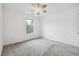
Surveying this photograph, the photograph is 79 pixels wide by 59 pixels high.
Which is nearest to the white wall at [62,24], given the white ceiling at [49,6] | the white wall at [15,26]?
the white ceiling at [49,6]

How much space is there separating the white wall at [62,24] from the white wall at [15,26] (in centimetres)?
18

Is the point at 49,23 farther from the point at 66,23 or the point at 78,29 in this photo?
the point at 78,29

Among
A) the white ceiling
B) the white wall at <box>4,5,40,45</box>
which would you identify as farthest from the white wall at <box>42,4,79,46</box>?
the white wall at <box>4,5,40,45</box>

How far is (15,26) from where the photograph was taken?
4.18ft

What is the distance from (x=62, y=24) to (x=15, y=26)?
687mm

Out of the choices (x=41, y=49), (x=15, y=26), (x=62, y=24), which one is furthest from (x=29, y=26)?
(x=62, y=24)

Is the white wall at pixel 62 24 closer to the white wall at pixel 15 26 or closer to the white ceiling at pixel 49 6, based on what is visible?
the white ceiling at pixel 49 6

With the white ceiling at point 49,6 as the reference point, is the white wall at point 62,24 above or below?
below

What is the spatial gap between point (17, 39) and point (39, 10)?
54 centimetres

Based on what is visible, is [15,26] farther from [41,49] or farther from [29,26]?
[41,49]

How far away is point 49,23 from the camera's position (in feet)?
4.41

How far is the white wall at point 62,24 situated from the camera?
1261mm

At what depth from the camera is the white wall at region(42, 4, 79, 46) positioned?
49.6 inches

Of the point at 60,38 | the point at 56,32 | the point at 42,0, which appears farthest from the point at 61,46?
the point at 42,0
